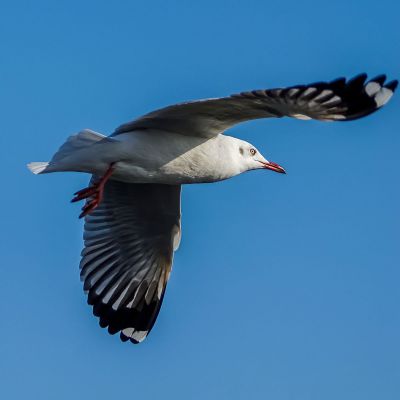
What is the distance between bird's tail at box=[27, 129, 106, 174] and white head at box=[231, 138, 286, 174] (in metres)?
1.11

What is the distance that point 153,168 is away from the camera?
29.3ft

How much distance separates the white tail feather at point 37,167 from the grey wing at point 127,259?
149 centimetres

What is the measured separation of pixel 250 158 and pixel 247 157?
41 millimetres

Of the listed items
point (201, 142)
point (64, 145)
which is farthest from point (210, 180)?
point (64, 145)

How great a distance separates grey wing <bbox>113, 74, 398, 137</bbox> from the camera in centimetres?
787

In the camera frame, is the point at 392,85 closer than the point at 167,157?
Yes

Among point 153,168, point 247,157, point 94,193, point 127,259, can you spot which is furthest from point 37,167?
point 127,259

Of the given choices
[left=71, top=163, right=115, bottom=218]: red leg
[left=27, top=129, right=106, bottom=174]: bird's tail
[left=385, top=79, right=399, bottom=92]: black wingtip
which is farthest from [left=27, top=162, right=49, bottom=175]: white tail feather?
[left=385, top=79, right=399, bottom=92]: black wingtip

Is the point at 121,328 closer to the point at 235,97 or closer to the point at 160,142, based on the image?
the point at 160,142

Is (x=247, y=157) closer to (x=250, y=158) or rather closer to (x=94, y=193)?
(x=250, y=158)

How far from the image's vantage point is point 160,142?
29.3 feet

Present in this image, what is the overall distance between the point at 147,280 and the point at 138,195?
2.78 ft

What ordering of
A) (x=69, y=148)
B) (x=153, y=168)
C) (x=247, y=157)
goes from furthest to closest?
(x=247, y=157) < (x=153, y=168) < (x=69, y=148)

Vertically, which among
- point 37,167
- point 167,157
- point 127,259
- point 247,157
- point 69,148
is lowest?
point 127,259
